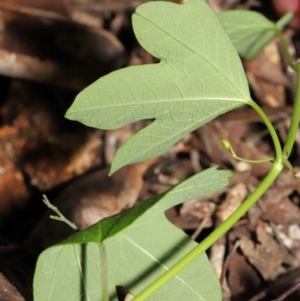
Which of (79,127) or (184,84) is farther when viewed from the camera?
(79,127)

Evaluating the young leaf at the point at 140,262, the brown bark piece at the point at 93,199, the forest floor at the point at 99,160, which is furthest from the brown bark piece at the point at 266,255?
the young leaf at the point at 140,262

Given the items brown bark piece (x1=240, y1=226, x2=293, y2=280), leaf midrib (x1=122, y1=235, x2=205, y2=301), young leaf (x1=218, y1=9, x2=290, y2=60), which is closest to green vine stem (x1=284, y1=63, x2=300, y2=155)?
leaf midrib (x1=122, y1=235, x2=205, y2=301)

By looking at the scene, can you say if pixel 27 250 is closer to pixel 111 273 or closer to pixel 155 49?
pixel 111 273

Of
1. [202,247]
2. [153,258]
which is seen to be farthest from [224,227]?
[153,258]

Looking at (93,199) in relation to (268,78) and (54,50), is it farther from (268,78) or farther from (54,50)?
(268,78)

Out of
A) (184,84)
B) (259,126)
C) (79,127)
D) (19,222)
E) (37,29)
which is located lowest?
(19,222)

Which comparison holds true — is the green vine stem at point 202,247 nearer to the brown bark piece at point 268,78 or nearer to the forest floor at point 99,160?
the forest floor at point 99,160

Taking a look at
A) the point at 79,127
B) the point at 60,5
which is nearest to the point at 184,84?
the point at 79,127
